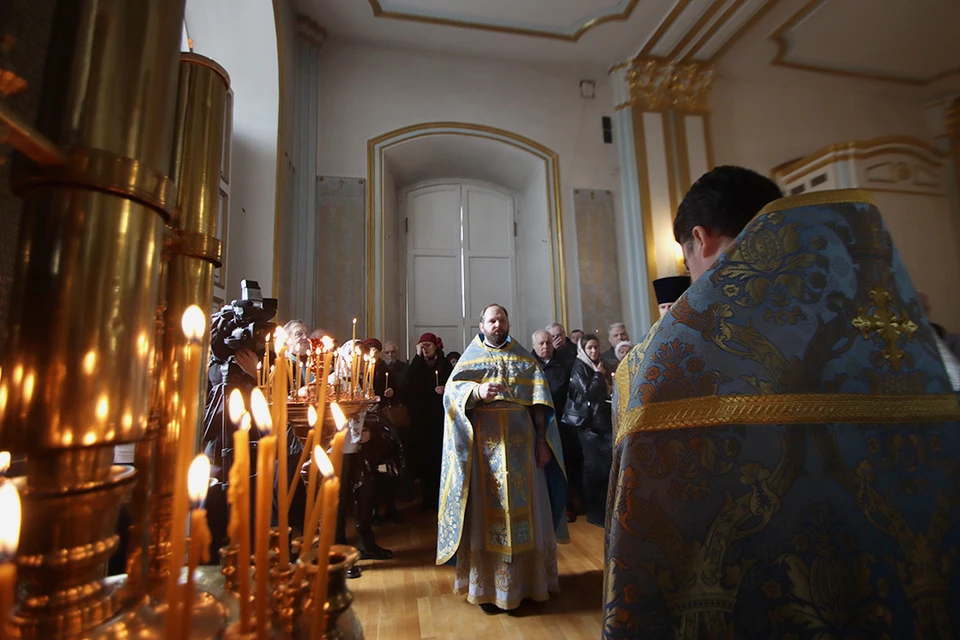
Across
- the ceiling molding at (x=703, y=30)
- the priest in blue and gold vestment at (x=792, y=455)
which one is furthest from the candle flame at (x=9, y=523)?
the ceiling molding at (x=703, y=30)

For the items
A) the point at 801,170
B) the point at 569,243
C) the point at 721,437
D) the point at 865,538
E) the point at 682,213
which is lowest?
the point at 865,538

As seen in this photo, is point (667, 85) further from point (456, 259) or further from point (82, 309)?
point (82, 309)

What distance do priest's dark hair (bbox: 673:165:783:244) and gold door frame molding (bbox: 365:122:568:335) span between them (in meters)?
5.06

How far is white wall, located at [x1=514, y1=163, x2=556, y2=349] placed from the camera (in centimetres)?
690

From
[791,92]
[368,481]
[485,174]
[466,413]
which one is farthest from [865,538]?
[791,92]

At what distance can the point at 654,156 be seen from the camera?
695 cm

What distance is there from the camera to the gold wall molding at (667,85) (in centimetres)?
704

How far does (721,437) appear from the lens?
0.92 meters

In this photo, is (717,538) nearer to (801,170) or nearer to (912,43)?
(801,170)

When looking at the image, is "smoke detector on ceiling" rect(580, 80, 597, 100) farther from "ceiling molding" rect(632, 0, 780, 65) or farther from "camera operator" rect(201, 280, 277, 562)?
"camera operator" rect(201, 280, 277, 562)

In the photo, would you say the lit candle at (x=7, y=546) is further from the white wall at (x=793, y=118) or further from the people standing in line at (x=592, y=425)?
the white wall at (x=793, y=118)

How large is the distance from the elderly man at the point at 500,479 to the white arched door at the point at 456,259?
404cm

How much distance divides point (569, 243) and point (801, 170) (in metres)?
3.54

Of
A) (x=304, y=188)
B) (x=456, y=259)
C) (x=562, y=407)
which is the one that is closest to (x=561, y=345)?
(x=562, y=407)
